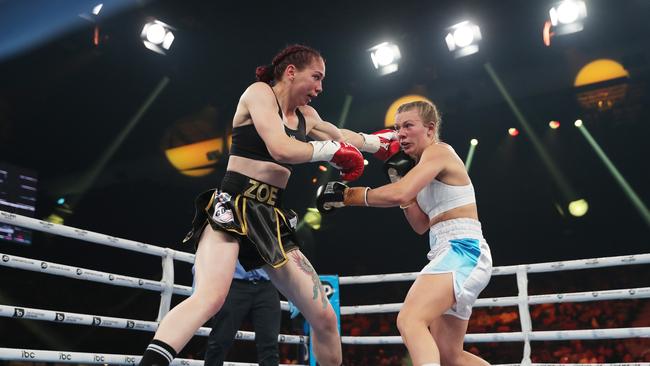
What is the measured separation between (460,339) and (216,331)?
1.27 metres

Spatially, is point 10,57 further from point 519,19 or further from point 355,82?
point 519,19

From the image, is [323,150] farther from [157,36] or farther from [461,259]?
[157,36]

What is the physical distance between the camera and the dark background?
276 inches

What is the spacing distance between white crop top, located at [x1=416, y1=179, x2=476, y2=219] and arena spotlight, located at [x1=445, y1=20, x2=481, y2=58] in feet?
16.8

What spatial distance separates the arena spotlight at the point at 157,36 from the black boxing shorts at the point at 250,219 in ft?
17.0

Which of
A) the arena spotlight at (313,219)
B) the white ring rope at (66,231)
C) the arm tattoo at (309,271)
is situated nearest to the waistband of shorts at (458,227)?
the arm tattoo at (309,271)

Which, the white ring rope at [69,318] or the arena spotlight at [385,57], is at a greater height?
the arena spotlight at [385,57]

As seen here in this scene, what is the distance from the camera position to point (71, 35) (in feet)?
21.7

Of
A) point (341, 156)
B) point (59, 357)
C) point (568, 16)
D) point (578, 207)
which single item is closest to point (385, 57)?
point (568, 16)

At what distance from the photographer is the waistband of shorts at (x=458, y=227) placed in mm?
2277

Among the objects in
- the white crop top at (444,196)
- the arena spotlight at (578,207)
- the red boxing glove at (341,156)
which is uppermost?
the arena spotlight at (578,207)

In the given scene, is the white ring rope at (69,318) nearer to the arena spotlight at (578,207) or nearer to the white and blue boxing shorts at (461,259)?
the white and blue boxing shorts at (461,259)

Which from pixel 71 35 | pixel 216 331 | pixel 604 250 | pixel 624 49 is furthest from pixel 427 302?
pixel 604 250

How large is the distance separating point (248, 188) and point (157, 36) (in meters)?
5.32
